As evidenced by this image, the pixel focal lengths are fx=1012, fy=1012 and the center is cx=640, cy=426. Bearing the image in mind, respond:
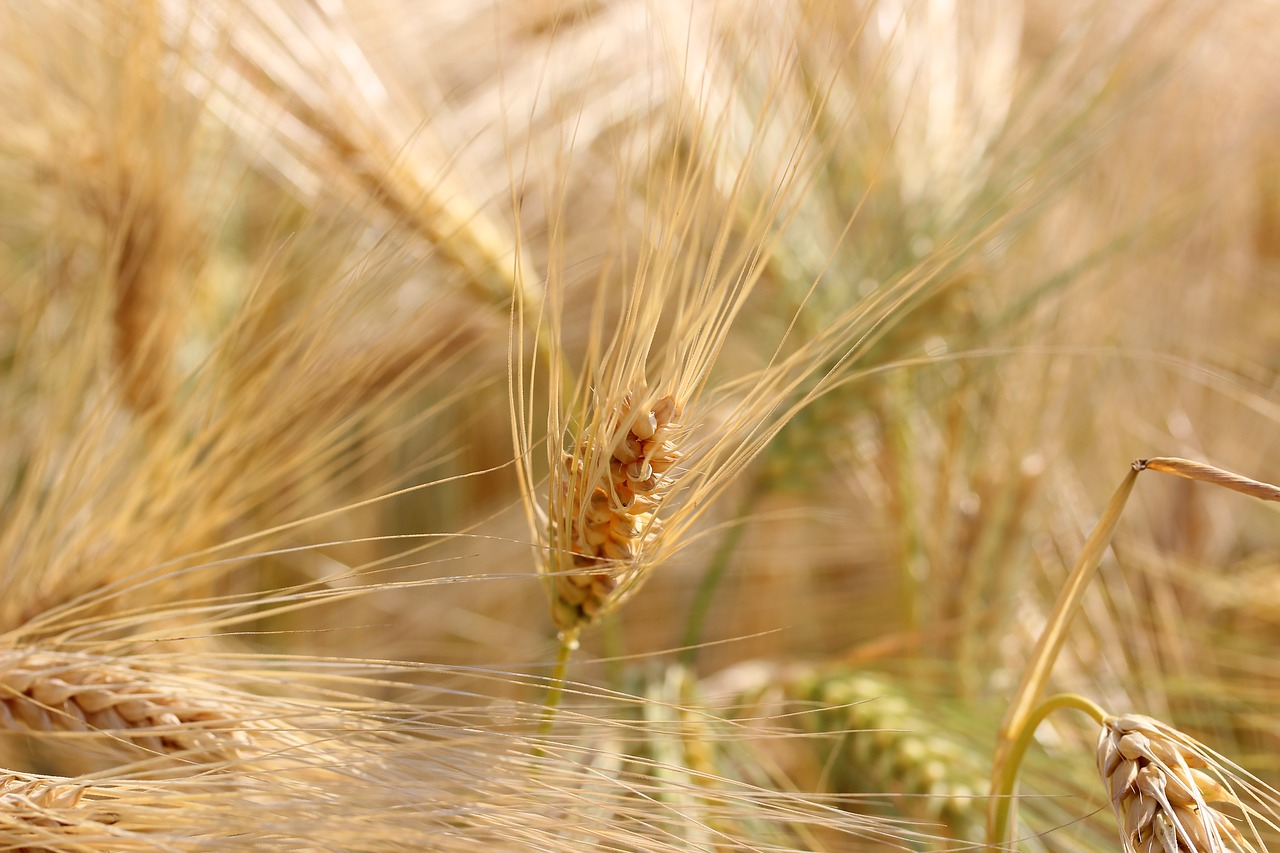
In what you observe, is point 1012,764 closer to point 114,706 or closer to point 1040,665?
point 1040,665

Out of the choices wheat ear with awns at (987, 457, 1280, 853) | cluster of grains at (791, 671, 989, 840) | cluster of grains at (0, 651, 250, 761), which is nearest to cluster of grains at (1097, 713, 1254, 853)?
wheat ear with awns at (987, 457, 1280, 853)

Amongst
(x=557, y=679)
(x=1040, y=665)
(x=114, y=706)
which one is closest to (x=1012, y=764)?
(x=1040, y=665)

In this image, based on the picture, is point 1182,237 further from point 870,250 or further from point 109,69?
point 109,69

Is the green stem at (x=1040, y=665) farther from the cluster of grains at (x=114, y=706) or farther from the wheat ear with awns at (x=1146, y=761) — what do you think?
the cluster of grains at (x=114, y=706)

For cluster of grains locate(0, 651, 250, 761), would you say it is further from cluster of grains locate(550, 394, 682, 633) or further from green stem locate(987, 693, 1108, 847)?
green stem locate(987, 693, 1108, 847)

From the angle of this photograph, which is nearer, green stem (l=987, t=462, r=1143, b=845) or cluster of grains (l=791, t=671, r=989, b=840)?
green stem (l=987, t=462, r=1143, b=845)

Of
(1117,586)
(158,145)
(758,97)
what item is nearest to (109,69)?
(158,145)

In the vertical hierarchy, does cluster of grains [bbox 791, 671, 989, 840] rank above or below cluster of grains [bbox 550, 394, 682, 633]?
below

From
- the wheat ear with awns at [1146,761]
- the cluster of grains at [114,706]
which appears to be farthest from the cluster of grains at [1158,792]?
the cluster of grains at [114,706]
